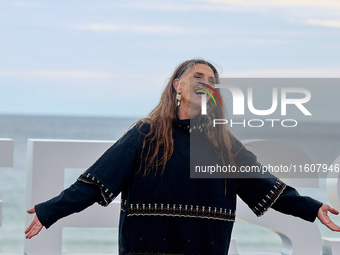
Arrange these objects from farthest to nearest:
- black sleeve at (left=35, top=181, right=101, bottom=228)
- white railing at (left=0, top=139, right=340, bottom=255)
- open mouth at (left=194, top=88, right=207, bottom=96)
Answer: white railing at (left=0, top=139, right=340, bottom=255)
open mouth at (left=194, top=88, right=207, bottom=96)
black sleeve at (left=35, top=181, right=101, bottom=228)

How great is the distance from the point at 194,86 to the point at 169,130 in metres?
0.23

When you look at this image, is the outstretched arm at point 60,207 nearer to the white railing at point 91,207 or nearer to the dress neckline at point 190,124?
the dress neckline at point 190,124

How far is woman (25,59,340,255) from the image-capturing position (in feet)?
8.18

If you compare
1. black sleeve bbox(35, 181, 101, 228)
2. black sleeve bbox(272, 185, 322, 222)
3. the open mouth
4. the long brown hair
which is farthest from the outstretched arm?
black sleeve bbox(272, 185, 322, 222)

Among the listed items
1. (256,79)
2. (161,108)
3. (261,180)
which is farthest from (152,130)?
(256,79)

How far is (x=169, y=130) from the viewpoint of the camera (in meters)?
2.60

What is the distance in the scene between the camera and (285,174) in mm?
4523

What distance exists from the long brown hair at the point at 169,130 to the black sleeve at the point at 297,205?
0.95 ft

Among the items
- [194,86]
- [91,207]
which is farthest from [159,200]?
[91,207]

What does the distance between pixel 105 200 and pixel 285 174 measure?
2.34 meters

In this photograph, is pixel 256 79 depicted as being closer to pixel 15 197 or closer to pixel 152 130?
pixel 152 130

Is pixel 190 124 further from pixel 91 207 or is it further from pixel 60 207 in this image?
pixel 91 207

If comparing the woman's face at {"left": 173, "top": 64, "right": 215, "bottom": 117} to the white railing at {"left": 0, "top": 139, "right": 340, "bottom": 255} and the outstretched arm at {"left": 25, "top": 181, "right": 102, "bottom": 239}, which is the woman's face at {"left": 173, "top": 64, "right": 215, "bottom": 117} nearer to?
the outstretched arm at {"left": 25, "top": 181, "right": 102, "bottom": 239}

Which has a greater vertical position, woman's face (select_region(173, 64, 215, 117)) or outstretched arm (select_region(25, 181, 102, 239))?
woman's face (select_region(173, 64, 215, 117))
